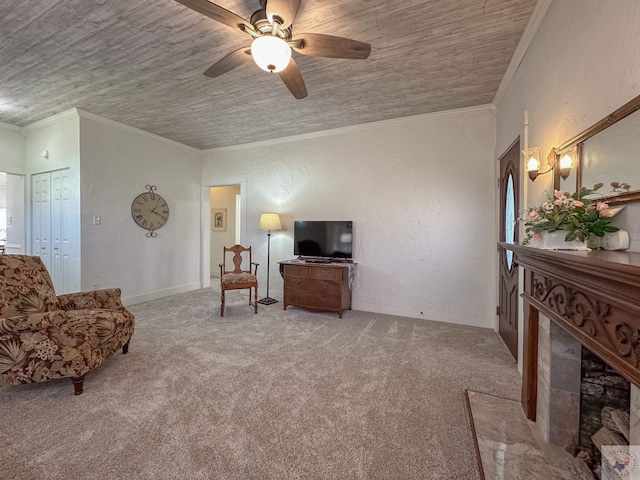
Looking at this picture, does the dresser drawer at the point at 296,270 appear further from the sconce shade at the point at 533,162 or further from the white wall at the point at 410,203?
the sconce shade at the point at 533,162

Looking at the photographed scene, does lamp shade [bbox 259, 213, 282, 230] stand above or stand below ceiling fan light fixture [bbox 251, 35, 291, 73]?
below

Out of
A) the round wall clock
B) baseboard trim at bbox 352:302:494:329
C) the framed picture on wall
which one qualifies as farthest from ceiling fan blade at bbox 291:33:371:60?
the framed picture on wall

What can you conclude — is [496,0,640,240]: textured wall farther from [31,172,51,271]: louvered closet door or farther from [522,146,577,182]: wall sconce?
[31,172,51,271]: louvered closet door

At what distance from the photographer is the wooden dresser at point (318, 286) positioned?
12.4ft

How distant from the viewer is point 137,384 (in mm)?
2107

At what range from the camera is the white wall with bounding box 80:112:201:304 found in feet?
12.8

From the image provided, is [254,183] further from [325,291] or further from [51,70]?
[51,70]

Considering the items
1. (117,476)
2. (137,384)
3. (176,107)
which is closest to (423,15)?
(176,107)

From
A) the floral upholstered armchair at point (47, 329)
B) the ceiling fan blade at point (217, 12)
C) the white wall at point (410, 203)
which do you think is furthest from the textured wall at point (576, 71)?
the floral upholstered armchair at point (47, 329)

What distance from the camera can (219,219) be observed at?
7.02 metres

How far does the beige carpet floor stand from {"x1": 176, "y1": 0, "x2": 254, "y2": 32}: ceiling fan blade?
7.70 ft

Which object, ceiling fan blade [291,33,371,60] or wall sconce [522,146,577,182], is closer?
wall sconce [522,146,577,182]

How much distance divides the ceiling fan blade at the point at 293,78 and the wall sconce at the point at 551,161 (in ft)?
5.87

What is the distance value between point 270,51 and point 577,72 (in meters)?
1.68
